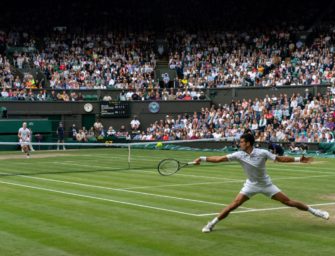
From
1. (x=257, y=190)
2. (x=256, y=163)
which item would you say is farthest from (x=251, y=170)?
(x=257, y=190)

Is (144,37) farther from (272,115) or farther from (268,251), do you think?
(268,251)

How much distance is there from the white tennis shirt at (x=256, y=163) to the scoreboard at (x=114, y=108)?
3752cm

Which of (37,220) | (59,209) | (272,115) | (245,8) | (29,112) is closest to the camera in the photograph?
(37,220)

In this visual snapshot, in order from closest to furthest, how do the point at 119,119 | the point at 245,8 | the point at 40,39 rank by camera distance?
the point at 119,119
the point at 40,39
the point at 245,8

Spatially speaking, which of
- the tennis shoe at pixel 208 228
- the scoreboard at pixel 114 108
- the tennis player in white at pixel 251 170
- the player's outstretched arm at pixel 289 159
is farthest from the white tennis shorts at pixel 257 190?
the scoreboard at pixel 114 108

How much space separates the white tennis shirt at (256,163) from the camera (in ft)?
41.7

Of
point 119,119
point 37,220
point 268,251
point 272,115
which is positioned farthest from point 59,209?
point 119,119

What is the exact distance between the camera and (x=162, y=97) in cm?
5103

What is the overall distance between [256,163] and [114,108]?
37.8 meters

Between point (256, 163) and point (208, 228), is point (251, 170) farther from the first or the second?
point (208, 228)

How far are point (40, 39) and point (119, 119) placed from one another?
1174 cm

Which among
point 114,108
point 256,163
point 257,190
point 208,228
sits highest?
point 114,108

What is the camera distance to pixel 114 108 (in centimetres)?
5006

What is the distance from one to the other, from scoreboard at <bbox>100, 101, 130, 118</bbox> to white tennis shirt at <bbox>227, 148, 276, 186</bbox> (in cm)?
3752
